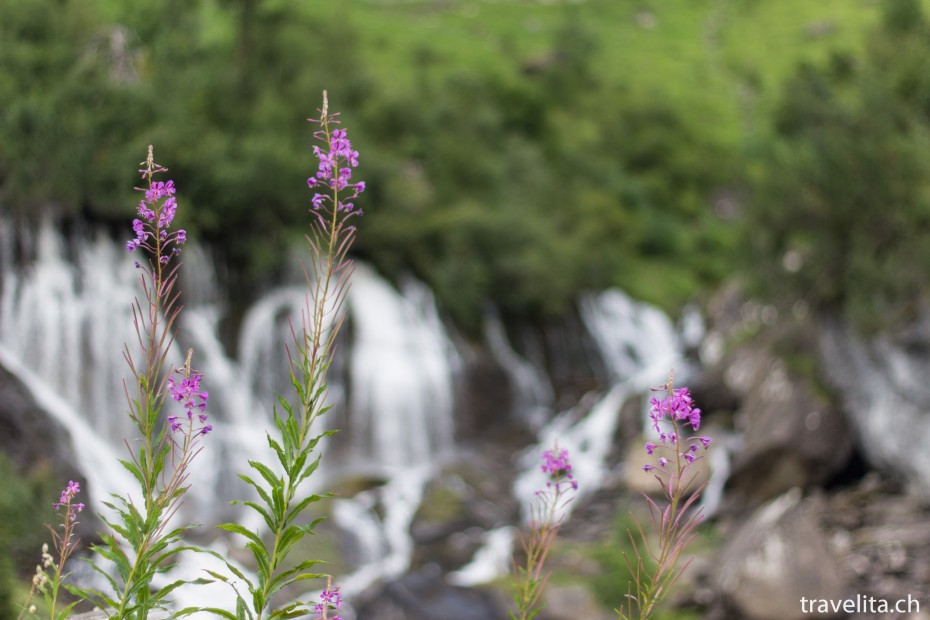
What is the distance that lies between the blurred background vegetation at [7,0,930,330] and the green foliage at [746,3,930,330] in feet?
0.16

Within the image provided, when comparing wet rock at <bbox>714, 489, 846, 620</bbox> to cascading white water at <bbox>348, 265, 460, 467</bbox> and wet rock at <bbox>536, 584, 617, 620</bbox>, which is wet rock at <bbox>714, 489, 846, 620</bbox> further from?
cascading white water at <bbox>348, 265, 460, 467</bbox>

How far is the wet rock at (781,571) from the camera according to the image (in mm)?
12617

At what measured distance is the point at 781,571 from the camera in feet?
42.0

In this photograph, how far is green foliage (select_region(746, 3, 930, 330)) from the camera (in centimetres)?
1588

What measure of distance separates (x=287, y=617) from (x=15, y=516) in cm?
562

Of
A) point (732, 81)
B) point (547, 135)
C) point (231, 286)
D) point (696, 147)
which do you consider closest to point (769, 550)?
point (231, 286)

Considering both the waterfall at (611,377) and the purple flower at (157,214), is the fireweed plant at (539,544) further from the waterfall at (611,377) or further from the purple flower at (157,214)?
the waterfall at (611,377)

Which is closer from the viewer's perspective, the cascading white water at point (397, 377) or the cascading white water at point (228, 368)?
the cascading white water at point (228, 368)

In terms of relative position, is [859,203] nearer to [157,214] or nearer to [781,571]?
[781,571]

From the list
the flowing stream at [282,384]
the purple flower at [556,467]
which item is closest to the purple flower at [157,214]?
the purple flower at [556,467]

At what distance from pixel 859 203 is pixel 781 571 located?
7764 millimetres

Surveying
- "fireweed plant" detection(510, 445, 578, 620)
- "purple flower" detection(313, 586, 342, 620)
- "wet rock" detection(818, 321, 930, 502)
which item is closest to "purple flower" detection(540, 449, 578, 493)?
"fireweed plant" detection(510, 445, 578, 620)

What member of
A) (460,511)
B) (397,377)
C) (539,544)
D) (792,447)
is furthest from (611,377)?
(539,544)

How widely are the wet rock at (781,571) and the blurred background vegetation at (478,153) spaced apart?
4.82m
